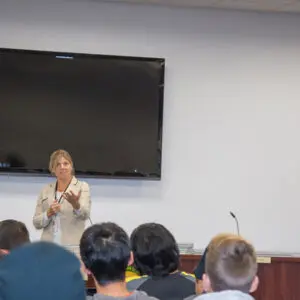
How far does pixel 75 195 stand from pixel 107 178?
130 centimetres

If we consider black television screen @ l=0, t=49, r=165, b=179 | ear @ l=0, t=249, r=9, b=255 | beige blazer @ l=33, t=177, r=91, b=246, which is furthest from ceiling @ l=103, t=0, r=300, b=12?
ear @ l=0, t=249, r=9, b=255

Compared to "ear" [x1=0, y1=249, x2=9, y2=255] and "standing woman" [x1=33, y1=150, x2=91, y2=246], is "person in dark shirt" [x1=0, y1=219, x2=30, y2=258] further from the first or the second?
"standing woman" [x1=33, y1=150, x2=91, y2=246]

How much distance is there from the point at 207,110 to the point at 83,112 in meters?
1.16

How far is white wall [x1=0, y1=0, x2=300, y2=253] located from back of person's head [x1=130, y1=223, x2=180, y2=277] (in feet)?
10.1

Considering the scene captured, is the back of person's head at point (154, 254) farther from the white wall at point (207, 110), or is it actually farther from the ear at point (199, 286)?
the white wall at point (207, 110)

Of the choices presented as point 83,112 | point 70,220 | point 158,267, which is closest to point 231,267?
point 158,267

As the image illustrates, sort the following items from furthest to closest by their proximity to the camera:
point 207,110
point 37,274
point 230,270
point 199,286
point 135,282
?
1. point 207,110
2. point 199,286
3. point 135,282
4. point 230,270
5. point 37,274

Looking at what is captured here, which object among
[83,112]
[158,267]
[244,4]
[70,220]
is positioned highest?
[244,4]

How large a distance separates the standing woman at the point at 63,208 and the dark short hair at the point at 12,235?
1567 millimetres

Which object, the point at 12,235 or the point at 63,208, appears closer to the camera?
the point at 12,235

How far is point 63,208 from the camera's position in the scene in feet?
16.1

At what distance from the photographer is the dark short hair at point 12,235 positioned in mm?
3086

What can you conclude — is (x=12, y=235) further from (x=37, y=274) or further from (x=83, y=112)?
(x=83, y=112)

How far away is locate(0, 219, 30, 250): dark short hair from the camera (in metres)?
3.09
